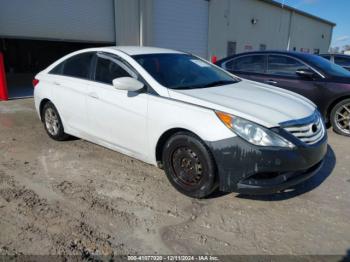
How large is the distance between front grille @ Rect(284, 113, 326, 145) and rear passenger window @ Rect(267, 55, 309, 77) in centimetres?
286

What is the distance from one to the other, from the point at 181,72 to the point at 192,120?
1.06 meters

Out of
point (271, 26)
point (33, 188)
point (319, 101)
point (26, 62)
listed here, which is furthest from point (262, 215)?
point (271, 26)

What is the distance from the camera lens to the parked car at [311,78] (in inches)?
219

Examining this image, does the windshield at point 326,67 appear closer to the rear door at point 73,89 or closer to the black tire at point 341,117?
the black tire at point 341,117

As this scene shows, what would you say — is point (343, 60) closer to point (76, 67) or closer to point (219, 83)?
point (219, 83)

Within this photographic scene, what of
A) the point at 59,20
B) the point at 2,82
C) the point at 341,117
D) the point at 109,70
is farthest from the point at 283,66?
the point at 59,20

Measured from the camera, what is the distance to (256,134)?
9.29ft

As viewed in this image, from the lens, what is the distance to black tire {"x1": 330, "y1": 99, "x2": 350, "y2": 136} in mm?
5527

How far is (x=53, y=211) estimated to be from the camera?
121 inches

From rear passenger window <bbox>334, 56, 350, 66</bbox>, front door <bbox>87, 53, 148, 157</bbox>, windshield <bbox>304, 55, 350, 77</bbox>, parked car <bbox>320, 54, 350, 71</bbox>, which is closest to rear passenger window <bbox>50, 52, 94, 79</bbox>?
front door <bbox>87, 53, 148, 157</bbox>

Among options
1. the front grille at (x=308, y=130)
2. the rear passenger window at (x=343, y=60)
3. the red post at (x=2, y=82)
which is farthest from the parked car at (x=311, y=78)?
the red post at (x=2, y=82)

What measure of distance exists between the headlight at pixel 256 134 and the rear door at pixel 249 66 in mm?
3576

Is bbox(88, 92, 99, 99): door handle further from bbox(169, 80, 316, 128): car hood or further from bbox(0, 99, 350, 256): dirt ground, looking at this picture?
bbox(169, 80, 316, 128): car hood

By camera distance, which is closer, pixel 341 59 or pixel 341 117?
pixel 341 117
